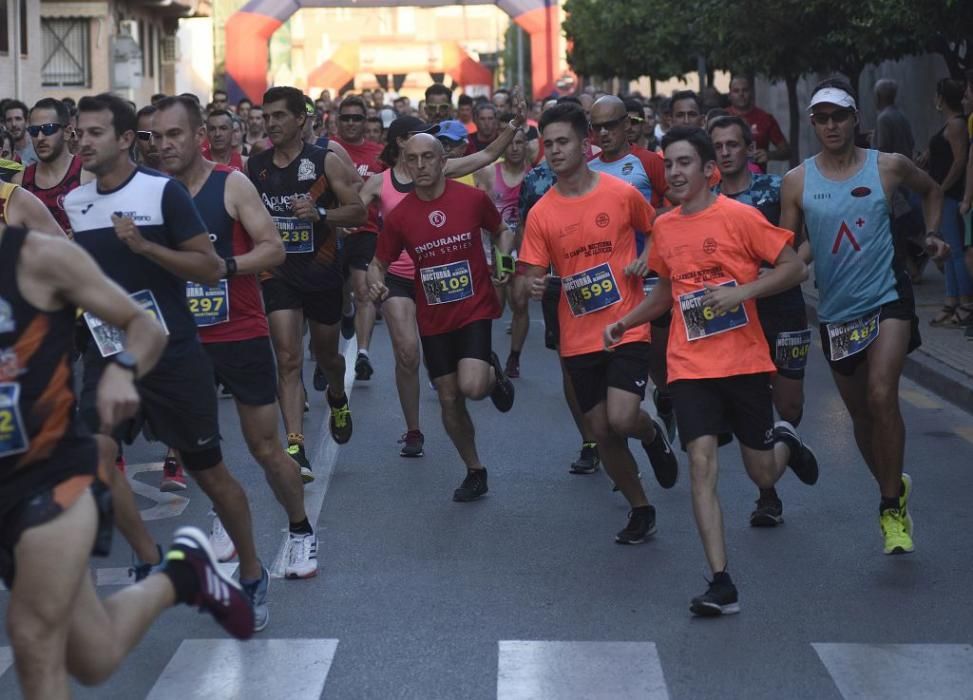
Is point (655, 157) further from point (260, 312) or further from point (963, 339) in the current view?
point (963, 339)

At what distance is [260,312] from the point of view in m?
7.59

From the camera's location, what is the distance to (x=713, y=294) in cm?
693

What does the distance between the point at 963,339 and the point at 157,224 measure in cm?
904

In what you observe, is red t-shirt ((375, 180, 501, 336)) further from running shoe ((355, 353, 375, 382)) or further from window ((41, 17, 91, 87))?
window ((41, 17, 91, 87))

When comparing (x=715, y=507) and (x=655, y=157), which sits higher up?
(x=655, y=157)

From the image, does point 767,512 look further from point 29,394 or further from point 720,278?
point 29,394

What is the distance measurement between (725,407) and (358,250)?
6.40m

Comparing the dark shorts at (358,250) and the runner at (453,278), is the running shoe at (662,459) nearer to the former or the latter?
the runner at (453,278)

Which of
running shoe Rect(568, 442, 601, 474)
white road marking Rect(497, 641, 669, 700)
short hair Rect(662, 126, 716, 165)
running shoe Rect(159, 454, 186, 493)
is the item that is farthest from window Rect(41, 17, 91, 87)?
white road marking Rect(497, 641, 669, 700)

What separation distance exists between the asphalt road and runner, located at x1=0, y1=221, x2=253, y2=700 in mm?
1182

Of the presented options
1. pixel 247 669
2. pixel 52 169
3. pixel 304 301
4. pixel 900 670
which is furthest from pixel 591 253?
pixel 52 169

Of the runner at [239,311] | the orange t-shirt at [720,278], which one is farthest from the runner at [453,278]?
the orange t-shirt at [720,278]

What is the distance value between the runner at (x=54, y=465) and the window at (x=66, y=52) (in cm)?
3798

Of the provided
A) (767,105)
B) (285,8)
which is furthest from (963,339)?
(767,105)
